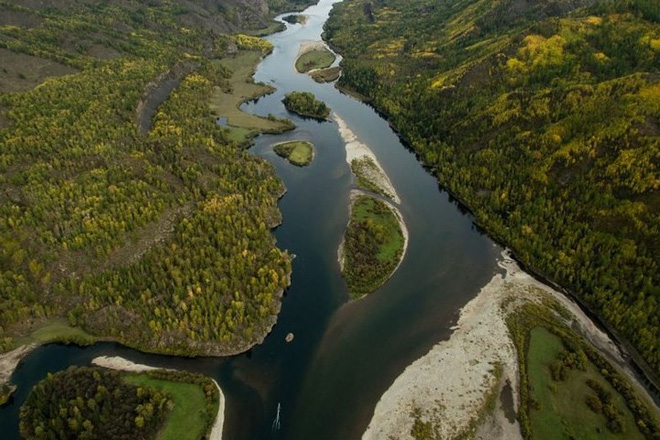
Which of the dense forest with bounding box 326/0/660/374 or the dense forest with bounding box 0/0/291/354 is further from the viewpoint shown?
the dense forest with bounding box 326/0/660/374

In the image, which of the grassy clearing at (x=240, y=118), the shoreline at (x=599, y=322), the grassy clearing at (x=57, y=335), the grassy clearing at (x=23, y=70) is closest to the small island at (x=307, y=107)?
the grassy clearing at (x=240, y=118)

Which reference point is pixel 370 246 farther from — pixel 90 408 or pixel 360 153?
pixel 90 408

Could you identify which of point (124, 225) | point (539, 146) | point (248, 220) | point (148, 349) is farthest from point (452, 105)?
point (148, 349)

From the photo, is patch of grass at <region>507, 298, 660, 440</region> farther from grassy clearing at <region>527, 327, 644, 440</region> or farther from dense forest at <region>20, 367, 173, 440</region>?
dense forest at <region>20, 367, 173, 440</region>

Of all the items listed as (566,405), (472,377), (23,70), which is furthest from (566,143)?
(23,70)

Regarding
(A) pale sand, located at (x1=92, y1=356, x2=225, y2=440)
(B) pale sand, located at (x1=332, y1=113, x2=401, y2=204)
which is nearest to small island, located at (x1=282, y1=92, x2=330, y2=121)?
(B) pale sand, located at (x1=332, y1=113, x2=401, y2=204)

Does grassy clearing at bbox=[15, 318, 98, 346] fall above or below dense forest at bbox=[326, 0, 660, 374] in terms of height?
below

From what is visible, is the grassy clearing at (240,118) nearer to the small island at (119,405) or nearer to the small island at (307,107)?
the small island at (307,107)
